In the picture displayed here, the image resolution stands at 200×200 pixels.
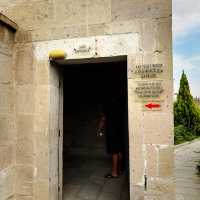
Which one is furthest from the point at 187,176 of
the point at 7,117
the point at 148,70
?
the point at 7,117

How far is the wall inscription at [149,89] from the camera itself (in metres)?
2.94

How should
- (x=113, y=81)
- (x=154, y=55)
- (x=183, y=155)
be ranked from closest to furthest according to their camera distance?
(x=154, y=55) → (x=113, y=81) → (x=183, y=155)

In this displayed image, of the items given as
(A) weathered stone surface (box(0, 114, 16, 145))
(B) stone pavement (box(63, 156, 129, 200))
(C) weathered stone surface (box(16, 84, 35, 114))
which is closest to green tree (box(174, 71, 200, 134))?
(B) stone pavement (box(63, 156, 129, 200))

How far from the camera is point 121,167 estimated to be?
16.6ft

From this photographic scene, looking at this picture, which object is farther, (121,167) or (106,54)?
(121,167)

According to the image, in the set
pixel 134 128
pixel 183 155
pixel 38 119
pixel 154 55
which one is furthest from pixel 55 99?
pixel 183 155

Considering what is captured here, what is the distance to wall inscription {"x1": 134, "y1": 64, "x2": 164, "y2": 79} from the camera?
2.95m

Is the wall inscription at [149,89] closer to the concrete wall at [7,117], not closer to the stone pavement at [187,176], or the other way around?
the concrete wall at [7,117]

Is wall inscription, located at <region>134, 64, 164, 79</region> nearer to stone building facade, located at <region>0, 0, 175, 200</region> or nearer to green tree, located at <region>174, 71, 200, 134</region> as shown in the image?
stone building facade, located at <region>0, 0, 175, 200</region>

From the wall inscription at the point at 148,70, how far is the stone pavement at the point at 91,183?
80.0 inches

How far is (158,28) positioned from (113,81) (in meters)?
3.96

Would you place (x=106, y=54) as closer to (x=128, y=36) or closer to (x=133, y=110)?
(x=128, y=36)

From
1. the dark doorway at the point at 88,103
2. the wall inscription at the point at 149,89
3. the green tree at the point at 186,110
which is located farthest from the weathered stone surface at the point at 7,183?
the green tree at the point at 186,110

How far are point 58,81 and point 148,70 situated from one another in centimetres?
141
